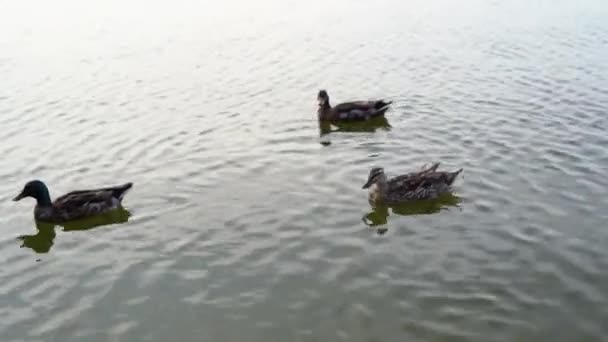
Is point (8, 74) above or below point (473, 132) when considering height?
above

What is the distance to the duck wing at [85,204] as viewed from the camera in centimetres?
1223

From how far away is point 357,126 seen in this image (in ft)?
55.7

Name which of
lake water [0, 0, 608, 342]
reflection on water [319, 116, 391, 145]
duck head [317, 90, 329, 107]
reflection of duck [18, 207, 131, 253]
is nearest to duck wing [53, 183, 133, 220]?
reflection of duck [18, 207, 131, 253]

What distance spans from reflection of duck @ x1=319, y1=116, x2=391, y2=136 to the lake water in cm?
12

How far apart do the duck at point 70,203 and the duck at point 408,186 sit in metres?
4.74

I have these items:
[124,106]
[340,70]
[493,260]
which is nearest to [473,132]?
[493,260]

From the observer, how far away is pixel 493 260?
9969 mm

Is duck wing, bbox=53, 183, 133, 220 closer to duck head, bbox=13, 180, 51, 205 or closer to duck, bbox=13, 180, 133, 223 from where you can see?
duck, bbox=13, 180, 133, 223

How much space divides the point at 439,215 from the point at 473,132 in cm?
442

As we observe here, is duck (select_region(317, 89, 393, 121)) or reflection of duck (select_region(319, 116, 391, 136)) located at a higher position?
duck (select_region(317, 89, 393, 121))

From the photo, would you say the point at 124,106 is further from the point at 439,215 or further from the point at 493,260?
the point at 493,260

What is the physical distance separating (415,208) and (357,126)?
17.1ft

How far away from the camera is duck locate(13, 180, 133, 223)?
→ 1223cm

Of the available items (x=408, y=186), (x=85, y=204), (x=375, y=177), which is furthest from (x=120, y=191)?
(x=408, y=186)
